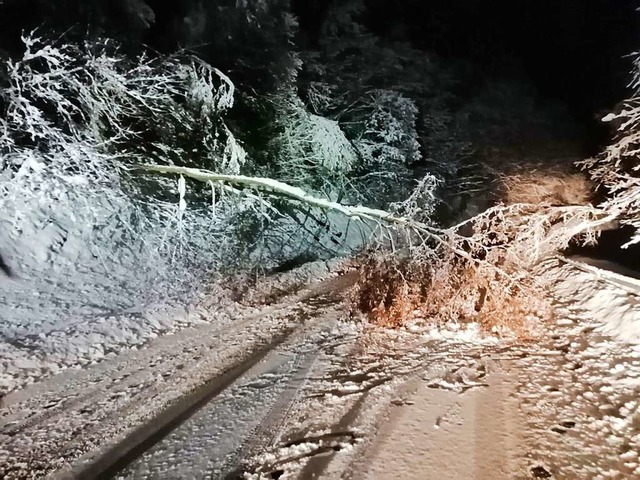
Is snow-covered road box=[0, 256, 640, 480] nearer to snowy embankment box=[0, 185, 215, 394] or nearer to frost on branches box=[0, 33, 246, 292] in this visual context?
snowy embankment box=[0, 185, 215, 394]

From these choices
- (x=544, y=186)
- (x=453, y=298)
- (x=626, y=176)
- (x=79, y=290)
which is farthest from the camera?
(x=544, y=186)

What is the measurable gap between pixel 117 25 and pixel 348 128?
796cm

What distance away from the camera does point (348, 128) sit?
16.9 m

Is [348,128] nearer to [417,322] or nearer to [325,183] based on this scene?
[325,183]

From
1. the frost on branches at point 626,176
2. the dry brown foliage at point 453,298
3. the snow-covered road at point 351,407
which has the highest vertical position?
the frost on branches at point 626,176

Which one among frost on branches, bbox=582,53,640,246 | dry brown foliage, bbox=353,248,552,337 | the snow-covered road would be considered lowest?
the snow-covered road

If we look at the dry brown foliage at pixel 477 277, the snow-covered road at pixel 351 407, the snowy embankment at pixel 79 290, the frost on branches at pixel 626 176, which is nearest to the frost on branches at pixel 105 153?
the snowy embankment at pixel 79 290

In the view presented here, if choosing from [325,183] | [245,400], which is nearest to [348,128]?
[325,183]

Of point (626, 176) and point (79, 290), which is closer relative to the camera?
point (626, 176)

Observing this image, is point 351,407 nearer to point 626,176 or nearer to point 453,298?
point 453,298

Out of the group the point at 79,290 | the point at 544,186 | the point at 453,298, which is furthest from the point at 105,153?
the point at 544,186

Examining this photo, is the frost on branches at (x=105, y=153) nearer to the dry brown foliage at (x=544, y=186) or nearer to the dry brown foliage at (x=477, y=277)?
the dry brown foliage at (x=477, y=277)


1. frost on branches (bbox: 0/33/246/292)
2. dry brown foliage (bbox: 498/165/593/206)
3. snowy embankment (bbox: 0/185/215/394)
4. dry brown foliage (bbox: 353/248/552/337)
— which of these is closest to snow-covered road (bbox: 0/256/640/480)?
dry brown foliage (bbox: 353/248/552/337)

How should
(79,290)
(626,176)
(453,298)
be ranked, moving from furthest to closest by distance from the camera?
(79,290) < (626,176) < (453,298)
